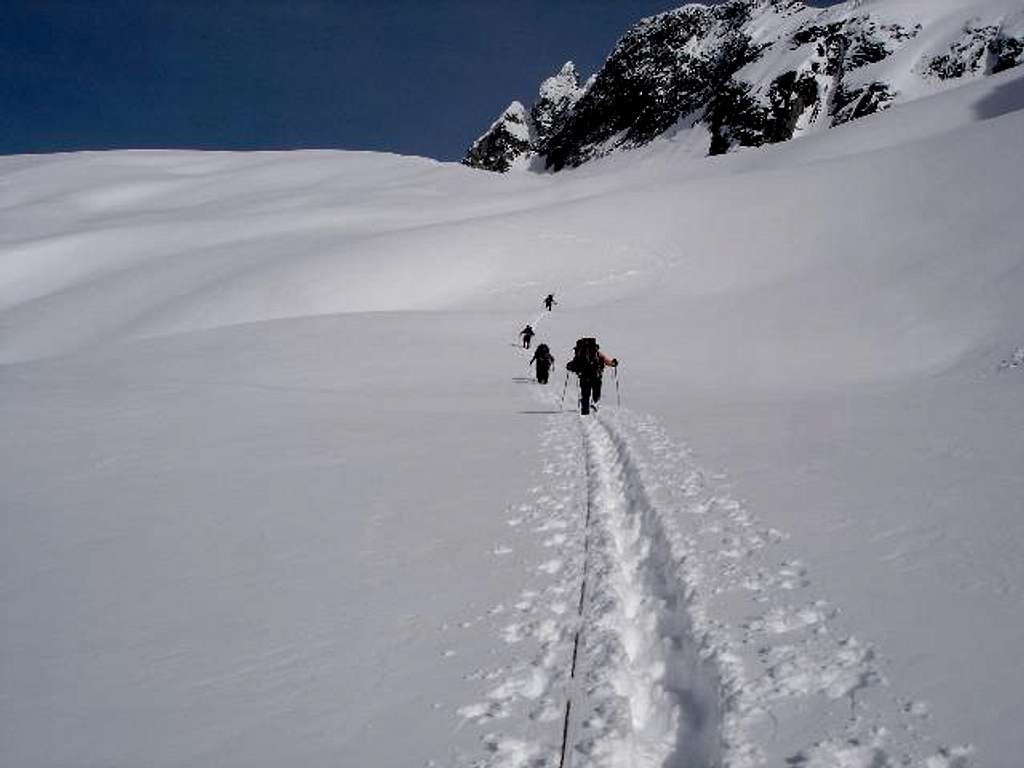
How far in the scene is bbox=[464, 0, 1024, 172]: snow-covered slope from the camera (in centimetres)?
9494

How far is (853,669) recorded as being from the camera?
4.04 meters

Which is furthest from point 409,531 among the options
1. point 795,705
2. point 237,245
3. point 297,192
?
point 297,192

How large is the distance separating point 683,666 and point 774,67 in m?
128

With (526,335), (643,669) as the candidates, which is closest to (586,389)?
(643,669)

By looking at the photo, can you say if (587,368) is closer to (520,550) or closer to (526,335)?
(520,550)

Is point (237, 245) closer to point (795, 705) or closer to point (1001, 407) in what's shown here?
point (1001, 407)

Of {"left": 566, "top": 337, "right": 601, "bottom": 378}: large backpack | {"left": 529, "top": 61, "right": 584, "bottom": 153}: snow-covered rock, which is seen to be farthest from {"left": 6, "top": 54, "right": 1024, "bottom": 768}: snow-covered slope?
{"left": 529, "top": 61, "right": 584, "bottom": 153}: snow-covered rock

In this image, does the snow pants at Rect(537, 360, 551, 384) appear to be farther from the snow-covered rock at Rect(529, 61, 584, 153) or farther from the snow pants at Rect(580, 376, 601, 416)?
the snow-covered rock at Rect(529, 61, 584, 153)

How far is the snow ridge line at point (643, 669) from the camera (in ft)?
11.8

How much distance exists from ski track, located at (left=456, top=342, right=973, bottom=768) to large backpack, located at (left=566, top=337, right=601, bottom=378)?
25.7 feet

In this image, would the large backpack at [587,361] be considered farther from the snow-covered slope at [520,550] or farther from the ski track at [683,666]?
the ski track at [683,666]

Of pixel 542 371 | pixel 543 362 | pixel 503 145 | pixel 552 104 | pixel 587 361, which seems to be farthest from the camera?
pixel 552 104

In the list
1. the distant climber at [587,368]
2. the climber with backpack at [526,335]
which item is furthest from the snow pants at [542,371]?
the climber with backpack at [526,335]

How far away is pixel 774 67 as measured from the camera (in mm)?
112875
